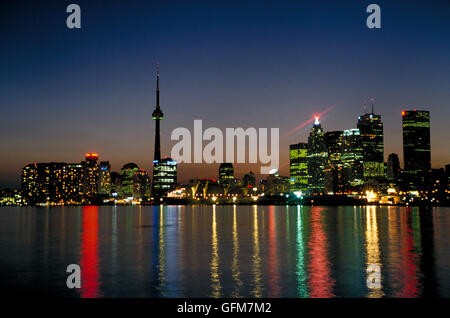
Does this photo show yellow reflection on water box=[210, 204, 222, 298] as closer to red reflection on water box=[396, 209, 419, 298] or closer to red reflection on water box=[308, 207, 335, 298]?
red reflection on water box=[308, 207, 335, 298]

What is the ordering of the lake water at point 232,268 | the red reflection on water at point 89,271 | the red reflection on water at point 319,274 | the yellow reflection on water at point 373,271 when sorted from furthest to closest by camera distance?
the lake water at point 232,268 < the red reflection on water at point 89,271 < the yellow reflection on water at point 373,271 < the red reflection on water at point 319,274

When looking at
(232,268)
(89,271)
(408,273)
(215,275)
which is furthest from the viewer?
(232,268)

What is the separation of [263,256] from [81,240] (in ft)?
105

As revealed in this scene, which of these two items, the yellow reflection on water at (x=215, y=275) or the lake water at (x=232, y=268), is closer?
the yellow reflection on water at (x=215, y=275)

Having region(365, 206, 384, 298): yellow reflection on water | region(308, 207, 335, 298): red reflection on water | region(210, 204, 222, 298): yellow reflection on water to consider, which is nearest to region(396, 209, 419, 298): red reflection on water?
region(365, 206, 384, 298): yellow reflection on water

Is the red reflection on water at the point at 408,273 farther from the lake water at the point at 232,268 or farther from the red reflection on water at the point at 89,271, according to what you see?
the red reflection on water at the point at 89,271

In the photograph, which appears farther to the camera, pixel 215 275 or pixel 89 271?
pixel 89 271

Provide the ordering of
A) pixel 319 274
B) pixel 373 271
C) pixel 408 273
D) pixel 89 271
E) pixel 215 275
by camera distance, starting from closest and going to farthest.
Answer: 1. pixel 215 275
2. pixel 319 274
3. pixel 408 273
4. pixel 373 271
5. pixel 89 271

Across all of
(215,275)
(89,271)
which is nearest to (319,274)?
(215,275)

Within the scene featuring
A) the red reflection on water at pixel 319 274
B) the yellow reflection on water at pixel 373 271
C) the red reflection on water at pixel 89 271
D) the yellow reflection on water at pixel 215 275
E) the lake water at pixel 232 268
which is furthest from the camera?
the lake water at pixel 232 268

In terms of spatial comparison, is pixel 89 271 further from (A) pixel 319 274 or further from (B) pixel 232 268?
(A) pixel 319 274

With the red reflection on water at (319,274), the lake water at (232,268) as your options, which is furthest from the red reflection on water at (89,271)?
the red reflection on water at (319,274)

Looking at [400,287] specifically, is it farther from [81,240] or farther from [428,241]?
[81,240]

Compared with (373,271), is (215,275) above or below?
above
